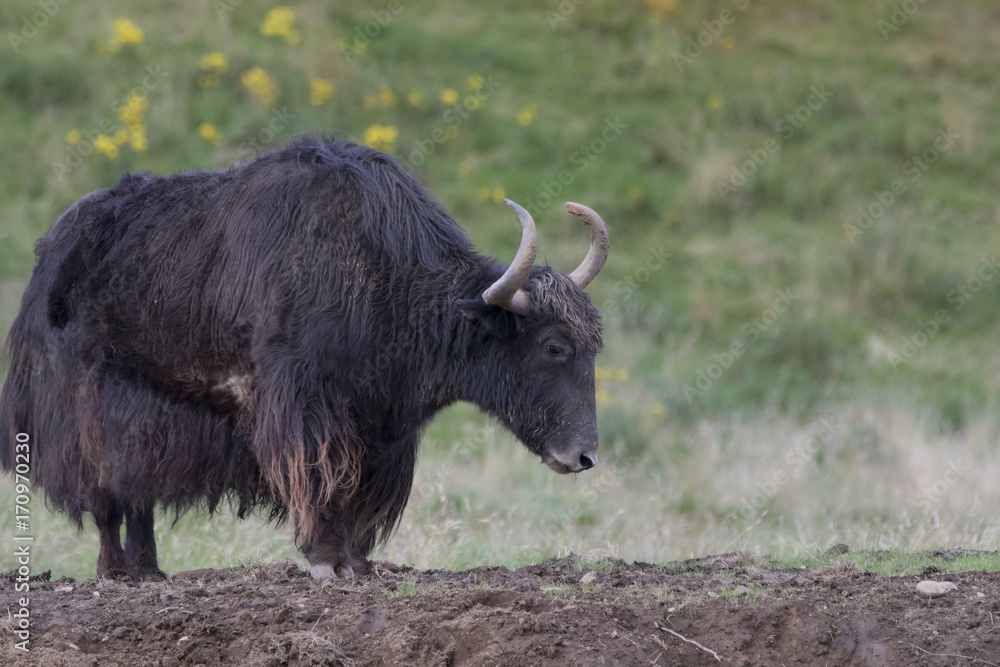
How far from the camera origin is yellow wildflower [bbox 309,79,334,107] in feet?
49.3

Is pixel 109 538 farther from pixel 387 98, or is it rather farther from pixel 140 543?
pixel 387 98

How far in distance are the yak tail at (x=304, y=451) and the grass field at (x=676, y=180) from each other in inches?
109

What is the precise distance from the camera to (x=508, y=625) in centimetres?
445

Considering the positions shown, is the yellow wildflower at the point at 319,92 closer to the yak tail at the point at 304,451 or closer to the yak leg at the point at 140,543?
the yak leg at the point at 140,543

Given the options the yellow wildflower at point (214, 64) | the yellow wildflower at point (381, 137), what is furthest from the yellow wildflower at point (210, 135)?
the yellow wildflower at point (381, 137)

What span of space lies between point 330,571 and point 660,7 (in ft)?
45.8

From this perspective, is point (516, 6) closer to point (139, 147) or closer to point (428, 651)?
point (139, 147)

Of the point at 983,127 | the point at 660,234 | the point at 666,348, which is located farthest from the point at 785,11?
the point at 666,348

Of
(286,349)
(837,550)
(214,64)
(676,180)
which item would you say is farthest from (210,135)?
(837,550)

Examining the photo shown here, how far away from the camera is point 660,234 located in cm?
1438

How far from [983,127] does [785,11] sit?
390 cm

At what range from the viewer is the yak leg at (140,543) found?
20.7ft

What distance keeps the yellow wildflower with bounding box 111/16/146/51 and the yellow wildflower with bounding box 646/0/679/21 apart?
7486 millimetres

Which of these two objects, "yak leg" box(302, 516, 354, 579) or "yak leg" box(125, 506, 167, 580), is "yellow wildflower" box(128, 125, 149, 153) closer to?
"yak leg" box(125, 506, 167, 580)
